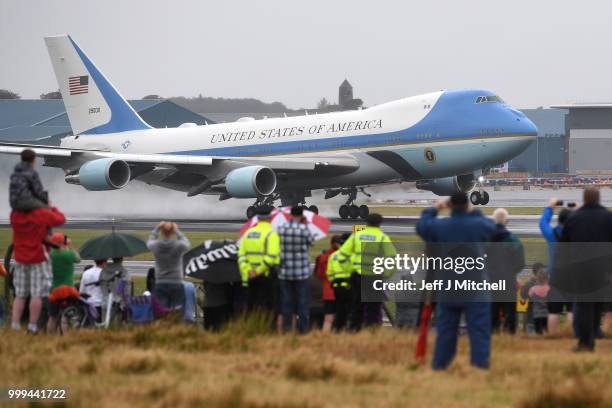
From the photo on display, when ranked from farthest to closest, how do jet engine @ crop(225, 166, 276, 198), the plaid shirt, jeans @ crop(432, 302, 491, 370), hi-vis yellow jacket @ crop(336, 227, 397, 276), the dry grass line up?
1. jet engine @ crop(225, 166, 276, 198)
2. hi-vis yellow jacket @ crop(336, 227, 397, 276)
3. the plaid shirt
4. jeans @ crop(432, 302, 491, 370)
5. the dry grass

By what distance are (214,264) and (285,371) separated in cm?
409

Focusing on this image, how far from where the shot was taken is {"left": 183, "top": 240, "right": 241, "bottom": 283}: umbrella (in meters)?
15.4

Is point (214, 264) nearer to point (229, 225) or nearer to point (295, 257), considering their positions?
point (295, 257)

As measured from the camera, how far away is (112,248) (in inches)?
653

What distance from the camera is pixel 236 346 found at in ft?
43.2

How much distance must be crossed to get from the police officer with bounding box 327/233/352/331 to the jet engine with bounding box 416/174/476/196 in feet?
90.8

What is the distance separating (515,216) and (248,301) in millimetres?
33982

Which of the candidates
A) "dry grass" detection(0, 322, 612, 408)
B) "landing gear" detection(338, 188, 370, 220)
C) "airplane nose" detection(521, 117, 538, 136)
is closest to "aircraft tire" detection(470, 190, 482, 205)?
"airplane nose" detection(521, 117, 538, 136)

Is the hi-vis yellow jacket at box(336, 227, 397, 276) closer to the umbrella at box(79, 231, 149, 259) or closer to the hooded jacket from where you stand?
the umbrella at box(79, 231, 149, 259)

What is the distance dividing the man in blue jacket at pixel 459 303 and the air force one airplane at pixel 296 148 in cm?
2816

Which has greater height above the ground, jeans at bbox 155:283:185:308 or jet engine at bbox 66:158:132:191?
jet engine at bbox 66:158:132:191

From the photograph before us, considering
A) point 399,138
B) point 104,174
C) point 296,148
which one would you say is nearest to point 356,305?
point 399,138

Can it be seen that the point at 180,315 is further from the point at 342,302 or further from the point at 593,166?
the point at 593,166

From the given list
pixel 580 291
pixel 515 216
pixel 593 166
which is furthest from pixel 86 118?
pixel 593 166
